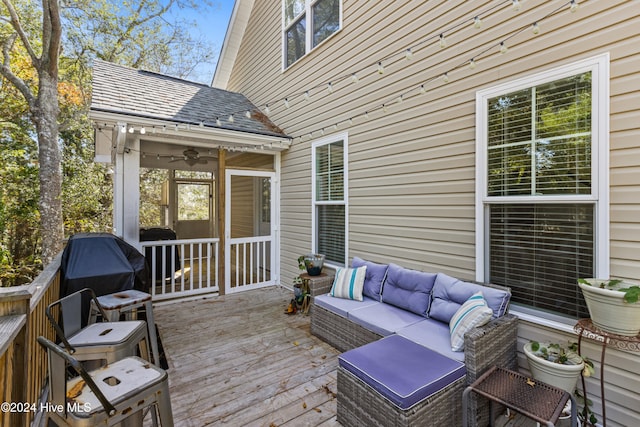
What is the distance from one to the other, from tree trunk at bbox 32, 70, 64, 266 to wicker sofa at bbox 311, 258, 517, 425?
25.9ft

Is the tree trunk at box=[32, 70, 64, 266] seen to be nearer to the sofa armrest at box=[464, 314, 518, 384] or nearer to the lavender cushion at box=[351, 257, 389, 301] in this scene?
the lavender cushion at box=[351, 257, 389, 301]

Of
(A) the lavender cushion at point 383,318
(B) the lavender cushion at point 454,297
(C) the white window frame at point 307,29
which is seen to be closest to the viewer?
(B) the lavender cushion at point 454,297

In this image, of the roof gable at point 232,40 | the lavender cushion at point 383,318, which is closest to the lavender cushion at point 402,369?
the lavender cushion at point 383,318

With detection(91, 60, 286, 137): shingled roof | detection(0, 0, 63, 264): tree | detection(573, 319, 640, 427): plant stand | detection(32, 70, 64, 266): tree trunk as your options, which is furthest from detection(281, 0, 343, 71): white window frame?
detection(32, 70, 64, 266): tree trunk

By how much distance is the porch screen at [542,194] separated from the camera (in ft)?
7.27

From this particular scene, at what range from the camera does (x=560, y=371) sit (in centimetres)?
200

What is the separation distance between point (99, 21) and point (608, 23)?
13.3 m

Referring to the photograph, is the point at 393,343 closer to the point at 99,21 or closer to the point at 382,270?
the point at 382,270

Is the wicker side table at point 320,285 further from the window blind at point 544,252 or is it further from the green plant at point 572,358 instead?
the green plant at point 572,358

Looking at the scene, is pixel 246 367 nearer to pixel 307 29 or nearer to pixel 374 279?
pixel 374 279

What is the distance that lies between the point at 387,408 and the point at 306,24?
19.0 feet

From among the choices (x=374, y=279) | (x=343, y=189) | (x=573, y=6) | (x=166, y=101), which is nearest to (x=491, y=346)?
(x=374, y=279)

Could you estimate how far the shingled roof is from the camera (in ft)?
14.4

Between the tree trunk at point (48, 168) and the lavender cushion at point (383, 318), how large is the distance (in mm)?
8469
